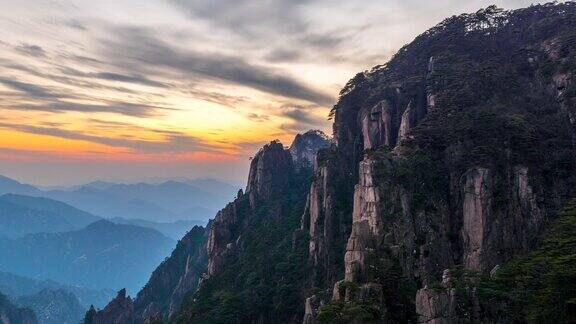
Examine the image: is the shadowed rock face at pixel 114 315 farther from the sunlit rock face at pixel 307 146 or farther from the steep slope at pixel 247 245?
the sunlit rock face at pixel 307 146

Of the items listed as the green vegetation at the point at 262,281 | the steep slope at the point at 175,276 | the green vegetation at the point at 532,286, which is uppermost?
the green vegetation at the point at 532,286

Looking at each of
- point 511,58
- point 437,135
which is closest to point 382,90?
point 511,58

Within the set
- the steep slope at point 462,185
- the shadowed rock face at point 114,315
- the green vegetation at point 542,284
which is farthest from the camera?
the shadowed rock face at point 114,315

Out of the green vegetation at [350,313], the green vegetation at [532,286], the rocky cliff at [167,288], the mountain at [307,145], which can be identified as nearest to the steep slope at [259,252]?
the mountain at [307,145]

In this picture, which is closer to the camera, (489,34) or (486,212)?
(486,212)

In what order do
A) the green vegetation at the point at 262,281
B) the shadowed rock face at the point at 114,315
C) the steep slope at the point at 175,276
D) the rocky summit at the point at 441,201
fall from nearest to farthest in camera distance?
the rocky summit at the point at 441,201, the green vegetation at the point at 262,281, the shadowed rock face at the point at 114,315, the steep slope at the point at 175,276

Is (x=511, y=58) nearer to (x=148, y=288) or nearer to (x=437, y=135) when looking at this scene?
(x=437, y=135)

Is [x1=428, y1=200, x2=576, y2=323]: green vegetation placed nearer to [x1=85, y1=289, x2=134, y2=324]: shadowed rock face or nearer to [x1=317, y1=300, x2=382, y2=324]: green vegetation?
[x1=317, y1=300, x2=382, y2=324]: green vegetation
